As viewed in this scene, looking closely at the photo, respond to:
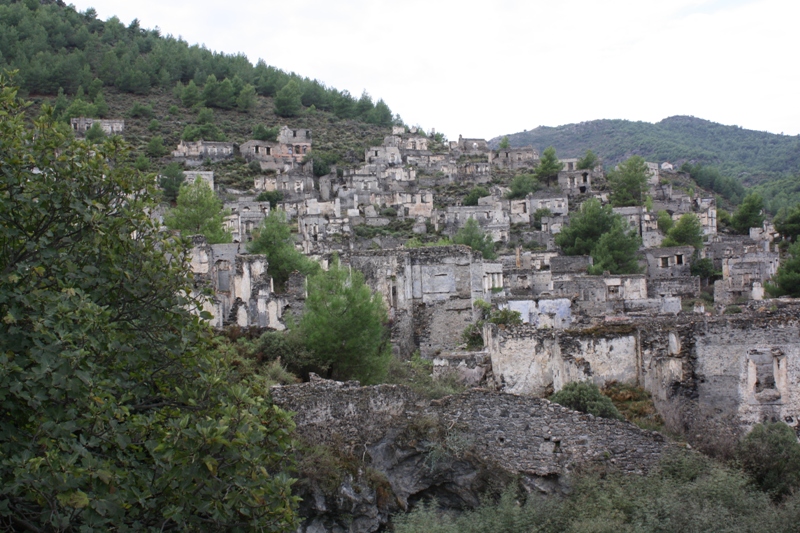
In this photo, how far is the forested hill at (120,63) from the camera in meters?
116

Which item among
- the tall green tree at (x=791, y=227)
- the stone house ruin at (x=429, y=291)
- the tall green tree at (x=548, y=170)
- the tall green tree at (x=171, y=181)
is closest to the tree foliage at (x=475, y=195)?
the tall green tree at (x=548, y=170)

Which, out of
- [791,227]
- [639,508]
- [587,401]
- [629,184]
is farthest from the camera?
[629,184]

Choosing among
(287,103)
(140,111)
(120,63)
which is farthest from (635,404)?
(120,63)

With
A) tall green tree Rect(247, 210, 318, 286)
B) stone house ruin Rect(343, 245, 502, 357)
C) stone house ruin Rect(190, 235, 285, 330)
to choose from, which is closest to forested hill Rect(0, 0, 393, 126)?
tall green tree Rect(247, 210, 318, 286)

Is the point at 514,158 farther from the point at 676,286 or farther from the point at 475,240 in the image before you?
the point at 676,286

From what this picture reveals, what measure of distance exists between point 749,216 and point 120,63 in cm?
9238

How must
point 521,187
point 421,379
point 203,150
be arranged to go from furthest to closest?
point 203,150
point 521,187
point 421,379

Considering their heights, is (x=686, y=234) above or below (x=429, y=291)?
above

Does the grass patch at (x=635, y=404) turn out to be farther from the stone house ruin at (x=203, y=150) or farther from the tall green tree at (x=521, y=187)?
the stone house ruin at (x=203, y=150)

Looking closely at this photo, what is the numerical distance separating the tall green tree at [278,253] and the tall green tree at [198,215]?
7.06ft

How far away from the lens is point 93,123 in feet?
302

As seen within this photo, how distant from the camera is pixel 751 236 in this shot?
7269 centimetres

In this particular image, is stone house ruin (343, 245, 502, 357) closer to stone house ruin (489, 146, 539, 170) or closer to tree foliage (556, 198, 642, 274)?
tree foliage (556, 198, 642, 274)

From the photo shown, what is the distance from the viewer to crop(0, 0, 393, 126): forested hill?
11562cm
